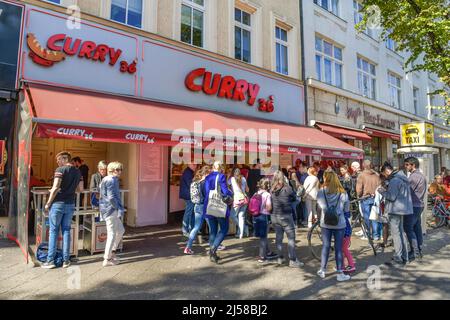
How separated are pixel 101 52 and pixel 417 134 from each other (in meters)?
8.10

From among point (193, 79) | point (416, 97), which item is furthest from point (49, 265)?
point (416, 97)

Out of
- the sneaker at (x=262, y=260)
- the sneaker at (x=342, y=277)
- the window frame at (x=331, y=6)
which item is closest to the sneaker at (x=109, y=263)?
the sneaker at (x=262, y=260)

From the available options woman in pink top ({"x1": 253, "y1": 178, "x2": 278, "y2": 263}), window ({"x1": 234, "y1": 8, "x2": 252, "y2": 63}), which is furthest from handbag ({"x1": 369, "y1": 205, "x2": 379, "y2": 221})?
window ({"x1": 234, "y1": 8, "x2": 252, "y2": 63})

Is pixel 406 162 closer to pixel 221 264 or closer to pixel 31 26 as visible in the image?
pixel 221 264

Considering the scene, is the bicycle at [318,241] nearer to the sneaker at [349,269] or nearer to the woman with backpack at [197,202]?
the sneaker at [349,269]

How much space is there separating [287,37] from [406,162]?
8125 mm

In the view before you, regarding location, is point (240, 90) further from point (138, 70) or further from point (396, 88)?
point (396, 88)

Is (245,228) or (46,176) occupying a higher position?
(46,176)

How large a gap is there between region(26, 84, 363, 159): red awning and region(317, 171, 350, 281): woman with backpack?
288 cm

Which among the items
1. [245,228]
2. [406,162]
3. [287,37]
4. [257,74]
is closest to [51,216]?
[245,228]

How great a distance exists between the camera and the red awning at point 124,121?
4949 mm

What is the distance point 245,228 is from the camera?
7547 mm

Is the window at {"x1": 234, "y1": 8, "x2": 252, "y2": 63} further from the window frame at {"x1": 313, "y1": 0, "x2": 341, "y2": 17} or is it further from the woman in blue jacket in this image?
the woman in blue jacket

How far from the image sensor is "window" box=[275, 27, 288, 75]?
11852 mm
